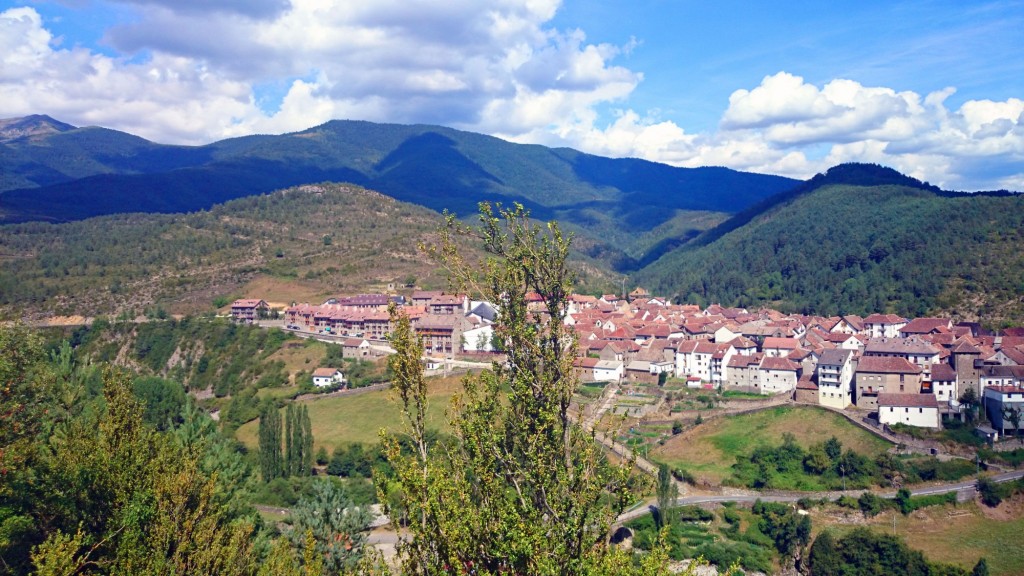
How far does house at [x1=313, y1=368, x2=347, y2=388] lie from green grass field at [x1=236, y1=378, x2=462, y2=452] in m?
3.20

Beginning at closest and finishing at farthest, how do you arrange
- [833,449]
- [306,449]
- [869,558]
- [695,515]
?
[869,558], [695,515], [306,449], [833,449]

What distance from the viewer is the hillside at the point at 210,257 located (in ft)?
303

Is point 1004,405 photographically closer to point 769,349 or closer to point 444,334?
point 769,349

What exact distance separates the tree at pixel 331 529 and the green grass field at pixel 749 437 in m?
28.5

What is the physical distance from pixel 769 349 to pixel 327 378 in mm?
41764

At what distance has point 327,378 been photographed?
65.1 meters

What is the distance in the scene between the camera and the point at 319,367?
6862 cm

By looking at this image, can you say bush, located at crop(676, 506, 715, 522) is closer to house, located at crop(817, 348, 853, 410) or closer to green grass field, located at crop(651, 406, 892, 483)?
green grass field, located at crop(651, 406, 892, 483)

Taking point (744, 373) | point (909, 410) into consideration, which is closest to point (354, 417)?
point (744, 373)

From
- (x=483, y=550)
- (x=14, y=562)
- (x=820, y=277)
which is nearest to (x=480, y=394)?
(x=483, y=550)

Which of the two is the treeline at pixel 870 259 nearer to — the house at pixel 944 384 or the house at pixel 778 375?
the house at pixel 944 384

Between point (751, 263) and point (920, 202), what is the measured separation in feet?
96.0

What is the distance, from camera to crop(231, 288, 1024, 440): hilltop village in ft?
168

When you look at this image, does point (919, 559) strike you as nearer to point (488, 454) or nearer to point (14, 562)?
point (488, 454)
